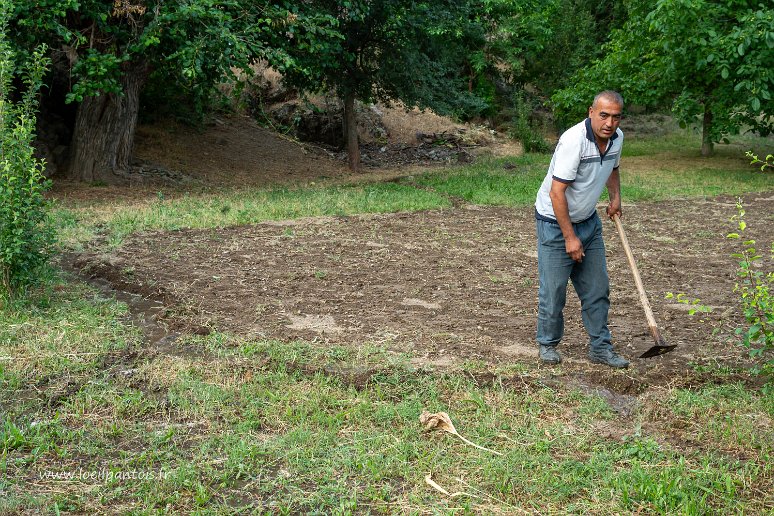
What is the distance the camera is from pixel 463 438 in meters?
4.07

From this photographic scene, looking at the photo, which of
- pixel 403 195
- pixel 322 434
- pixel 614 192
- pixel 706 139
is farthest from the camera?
pixel 706 139

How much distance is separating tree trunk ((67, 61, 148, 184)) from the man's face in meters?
10.0

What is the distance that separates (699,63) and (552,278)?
1019cm

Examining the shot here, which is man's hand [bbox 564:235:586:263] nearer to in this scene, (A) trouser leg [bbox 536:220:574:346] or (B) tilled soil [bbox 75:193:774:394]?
(A) trouser leg [bbox 536:220:574:346]

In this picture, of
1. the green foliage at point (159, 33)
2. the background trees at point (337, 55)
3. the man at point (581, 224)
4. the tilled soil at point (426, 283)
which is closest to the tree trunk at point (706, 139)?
the background trees at point (337, 55)

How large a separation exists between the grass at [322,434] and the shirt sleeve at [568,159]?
1.19 metres

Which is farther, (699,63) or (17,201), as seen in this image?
(699,63)

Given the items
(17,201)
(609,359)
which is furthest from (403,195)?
(609,359)

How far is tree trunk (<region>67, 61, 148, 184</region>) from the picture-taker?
528 inches

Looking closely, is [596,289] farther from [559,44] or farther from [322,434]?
[559,44]

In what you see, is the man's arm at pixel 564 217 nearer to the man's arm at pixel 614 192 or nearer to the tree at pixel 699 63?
the man's arm at pixel 614 192

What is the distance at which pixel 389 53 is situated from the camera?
1491 centimetres

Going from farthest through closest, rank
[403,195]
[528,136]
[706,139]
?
1. [528,136]
2. [706,139]
3. [403,195]

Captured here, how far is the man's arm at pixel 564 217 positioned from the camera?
4902 mm
